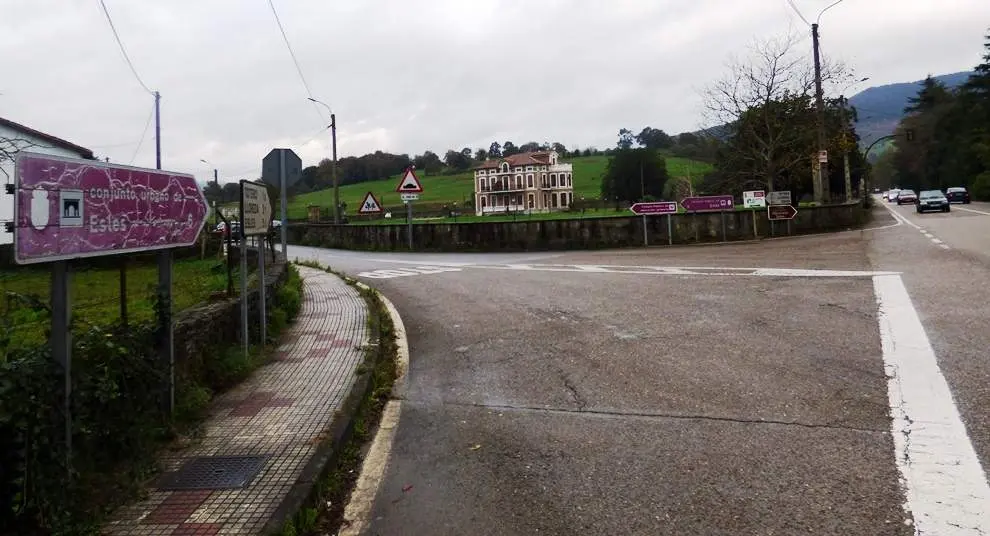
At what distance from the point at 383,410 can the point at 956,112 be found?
315ft

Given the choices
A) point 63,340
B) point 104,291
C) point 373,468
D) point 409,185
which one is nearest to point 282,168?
point 104,291

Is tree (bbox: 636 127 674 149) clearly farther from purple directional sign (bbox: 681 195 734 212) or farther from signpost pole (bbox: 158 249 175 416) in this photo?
signpost pole (bbox: 158 249 175 416)

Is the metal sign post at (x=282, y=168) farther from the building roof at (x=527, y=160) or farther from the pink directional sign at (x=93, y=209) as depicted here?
the building roof at (x=527, y=160)

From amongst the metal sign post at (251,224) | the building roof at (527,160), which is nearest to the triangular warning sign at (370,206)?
the metal sign post at (251,224)

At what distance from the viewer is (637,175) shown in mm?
102938

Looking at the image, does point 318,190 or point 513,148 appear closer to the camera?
point 318,190

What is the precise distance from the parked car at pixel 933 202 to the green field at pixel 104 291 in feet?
139

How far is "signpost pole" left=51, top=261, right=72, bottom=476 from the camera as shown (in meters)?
3.41

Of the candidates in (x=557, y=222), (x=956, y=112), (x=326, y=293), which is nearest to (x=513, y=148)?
(x=956, y=112)

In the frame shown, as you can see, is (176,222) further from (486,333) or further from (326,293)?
(326,293)

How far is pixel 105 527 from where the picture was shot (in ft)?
11.5

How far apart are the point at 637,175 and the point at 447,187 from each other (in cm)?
5076

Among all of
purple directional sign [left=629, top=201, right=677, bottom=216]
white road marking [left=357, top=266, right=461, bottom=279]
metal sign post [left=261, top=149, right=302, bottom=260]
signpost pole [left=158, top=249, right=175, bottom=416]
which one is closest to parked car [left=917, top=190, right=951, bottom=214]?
purple directional sign [left=629, top=201, right=677, bottom=216]

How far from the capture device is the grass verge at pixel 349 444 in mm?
3621
